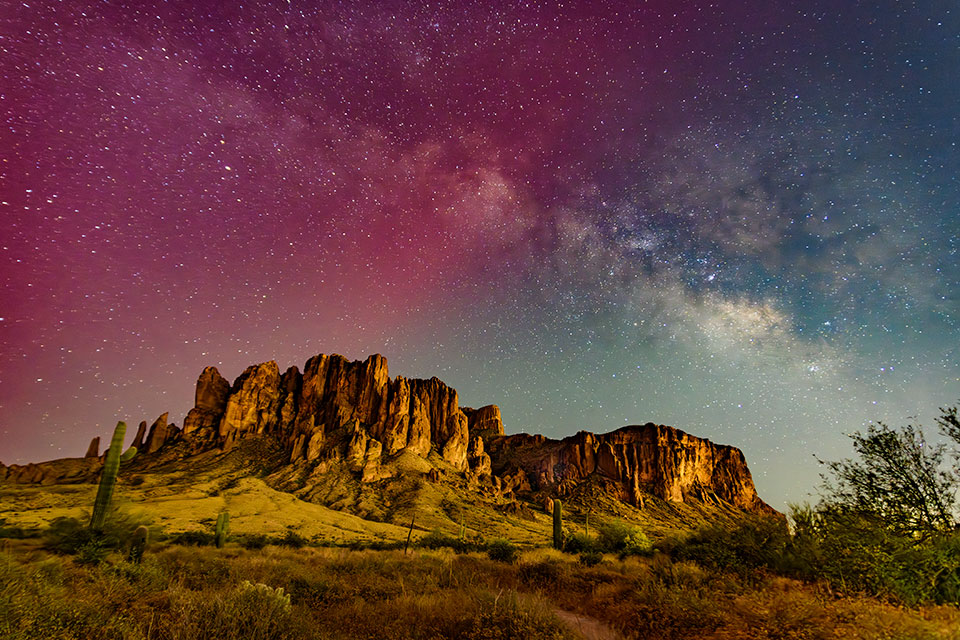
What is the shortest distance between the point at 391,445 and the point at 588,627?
9111 cm

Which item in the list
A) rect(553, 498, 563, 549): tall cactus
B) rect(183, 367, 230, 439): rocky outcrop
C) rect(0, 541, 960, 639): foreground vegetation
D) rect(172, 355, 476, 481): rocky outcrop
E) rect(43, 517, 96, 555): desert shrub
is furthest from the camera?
rect(183, 367, 230, 439): rocky outcrop

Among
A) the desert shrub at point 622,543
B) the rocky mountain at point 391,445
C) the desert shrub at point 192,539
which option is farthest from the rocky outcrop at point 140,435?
the desert shrub at point 622,543

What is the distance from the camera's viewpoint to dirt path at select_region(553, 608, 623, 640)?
8.12m

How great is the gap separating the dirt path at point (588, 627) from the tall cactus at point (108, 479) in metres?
20.5

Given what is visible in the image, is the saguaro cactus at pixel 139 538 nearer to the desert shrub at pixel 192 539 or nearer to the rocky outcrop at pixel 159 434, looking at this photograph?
the desert shrub at pixel 192 539

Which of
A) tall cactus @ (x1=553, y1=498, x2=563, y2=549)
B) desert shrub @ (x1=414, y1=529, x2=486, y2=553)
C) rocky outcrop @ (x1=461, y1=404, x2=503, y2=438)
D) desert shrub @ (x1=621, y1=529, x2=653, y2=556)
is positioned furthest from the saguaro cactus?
rocky outcrop @ (x1=461, y1=404, x2=503, y2=438)

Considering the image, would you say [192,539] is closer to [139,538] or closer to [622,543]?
[139,538]

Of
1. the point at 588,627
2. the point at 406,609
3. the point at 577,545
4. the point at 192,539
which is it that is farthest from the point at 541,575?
the point at 192,539

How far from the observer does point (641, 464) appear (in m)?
121

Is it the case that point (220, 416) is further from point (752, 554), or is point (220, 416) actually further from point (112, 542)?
point (752, 554)

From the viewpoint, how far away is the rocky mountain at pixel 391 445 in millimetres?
85750

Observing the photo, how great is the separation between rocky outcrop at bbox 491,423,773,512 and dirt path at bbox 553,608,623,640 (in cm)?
10560

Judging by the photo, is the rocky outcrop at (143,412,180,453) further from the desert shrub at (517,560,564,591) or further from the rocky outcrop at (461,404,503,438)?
the desert shrub at (517,560,564,591)

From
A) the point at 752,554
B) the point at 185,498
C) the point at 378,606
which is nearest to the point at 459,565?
the point at 378,606
